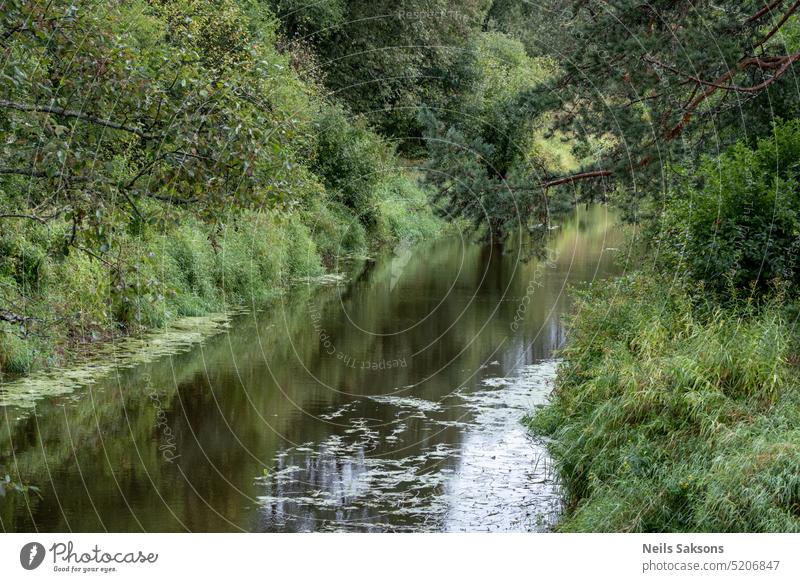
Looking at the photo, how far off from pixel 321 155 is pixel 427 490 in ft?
58.4

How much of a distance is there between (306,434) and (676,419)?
4.68 metres

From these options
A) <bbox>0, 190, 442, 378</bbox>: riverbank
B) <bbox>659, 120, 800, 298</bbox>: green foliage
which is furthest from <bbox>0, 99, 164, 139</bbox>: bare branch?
<bbox>659, 120, 800, 298</bbox>: green foliage

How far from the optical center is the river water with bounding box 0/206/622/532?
9.47 meters

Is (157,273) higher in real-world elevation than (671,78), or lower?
lower

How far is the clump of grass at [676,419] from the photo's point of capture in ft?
24.6

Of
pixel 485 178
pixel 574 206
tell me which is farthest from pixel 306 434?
pixel 574 206

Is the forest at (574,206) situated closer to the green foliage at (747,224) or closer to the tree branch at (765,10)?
the green foliage at (747,224)

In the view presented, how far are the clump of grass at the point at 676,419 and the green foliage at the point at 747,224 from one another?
1.38 ft

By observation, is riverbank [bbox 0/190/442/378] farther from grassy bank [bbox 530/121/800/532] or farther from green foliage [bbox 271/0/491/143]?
grassy bank [bbox 530/121/800/532]

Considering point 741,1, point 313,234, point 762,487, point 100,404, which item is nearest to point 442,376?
point 100,404

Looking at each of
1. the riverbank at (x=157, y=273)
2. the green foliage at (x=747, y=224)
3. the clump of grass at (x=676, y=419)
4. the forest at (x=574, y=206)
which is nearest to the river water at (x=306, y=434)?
the clump of grass at (x=676, y=419)

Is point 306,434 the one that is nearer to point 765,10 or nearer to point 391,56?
point 765,10

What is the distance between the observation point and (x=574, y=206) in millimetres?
14344

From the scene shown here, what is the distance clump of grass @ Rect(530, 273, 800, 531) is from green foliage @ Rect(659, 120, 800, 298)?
1.38 feet
